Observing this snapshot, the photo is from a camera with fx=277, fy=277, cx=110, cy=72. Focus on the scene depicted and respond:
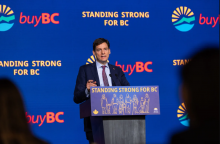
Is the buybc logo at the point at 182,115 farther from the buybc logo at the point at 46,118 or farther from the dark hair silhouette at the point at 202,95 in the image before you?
the dark hair silhouette at the point at 202,95

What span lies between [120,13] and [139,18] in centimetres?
32

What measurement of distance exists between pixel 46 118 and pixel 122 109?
2.05 meters

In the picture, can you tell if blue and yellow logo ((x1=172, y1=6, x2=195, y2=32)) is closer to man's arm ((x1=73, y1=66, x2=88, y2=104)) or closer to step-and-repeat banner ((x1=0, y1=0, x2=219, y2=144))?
step-and-repeat banner ((x1=0, y1=0, x2=219, y2=144))

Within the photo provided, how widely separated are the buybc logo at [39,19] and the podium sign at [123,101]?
221 centimetres

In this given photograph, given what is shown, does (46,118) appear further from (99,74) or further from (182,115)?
(182,115)

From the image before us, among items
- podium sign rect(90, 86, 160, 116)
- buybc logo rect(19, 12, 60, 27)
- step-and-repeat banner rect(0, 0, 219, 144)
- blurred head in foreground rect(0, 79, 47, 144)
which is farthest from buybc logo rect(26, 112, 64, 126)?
blurred head in foreground rect(0, 79, 47, 144)

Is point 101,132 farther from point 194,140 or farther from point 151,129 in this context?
point 151,129

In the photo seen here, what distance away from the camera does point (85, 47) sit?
4.41 metres

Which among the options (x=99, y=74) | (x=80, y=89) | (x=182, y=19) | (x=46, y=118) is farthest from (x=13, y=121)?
(x=182, y=19)

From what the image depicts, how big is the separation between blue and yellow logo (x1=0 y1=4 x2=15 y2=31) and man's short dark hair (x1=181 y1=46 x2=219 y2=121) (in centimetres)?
386

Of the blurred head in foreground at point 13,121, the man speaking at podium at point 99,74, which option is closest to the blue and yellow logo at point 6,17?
the man speaking at podium at point 99,74

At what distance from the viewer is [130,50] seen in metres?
4.46

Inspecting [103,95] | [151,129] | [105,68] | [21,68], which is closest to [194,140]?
[103,95]

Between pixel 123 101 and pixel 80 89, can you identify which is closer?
pixel 123 101
